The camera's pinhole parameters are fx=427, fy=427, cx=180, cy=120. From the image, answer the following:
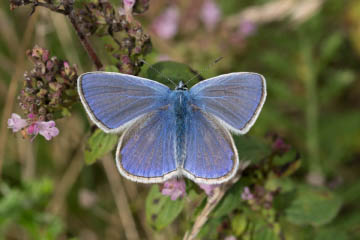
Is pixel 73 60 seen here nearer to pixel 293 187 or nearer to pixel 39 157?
pixel 39 157

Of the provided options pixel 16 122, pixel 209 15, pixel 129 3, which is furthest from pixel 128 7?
pixel 209 15

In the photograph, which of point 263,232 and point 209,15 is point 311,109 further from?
point 263,232

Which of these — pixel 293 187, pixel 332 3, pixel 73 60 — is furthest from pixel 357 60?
pixel 73 60

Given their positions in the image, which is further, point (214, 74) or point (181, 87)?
point (214, 74)

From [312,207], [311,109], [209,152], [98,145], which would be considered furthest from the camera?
[311,109]

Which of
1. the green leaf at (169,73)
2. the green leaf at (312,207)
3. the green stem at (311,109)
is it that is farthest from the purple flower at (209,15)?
the green leaf at (312,207)

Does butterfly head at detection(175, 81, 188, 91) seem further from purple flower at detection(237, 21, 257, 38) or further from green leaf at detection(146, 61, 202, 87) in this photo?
purple flower at detection(237, 21, 257, 38)

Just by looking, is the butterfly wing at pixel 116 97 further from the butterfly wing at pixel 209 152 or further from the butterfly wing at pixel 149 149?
the butterfly wing at pixel 209 152
